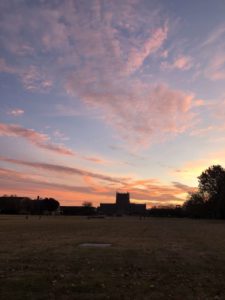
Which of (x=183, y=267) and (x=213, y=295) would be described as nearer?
(x=213, y=295)

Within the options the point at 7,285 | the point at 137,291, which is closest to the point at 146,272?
the point at 137,291

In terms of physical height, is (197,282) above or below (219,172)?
below

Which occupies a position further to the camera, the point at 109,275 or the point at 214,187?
the point at 214,187

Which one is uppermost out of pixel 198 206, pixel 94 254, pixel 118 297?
pixel 198 206

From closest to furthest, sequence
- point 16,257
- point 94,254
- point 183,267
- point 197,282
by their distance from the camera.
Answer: point 197,282, point 183,267, point 16,257, point 94,254

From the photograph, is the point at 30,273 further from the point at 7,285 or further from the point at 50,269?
the point at 7,285

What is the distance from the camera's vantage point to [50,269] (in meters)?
13.6

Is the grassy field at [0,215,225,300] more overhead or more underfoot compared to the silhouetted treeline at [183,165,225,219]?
more underfoot

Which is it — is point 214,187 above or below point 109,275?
above

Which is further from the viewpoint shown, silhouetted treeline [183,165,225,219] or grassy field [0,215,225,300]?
silhouetted treeline [183,165,225,219]

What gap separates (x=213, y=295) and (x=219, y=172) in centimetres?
10965

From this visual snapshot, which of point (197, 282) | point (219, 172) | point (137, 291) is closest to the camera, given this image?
point (137, 291)

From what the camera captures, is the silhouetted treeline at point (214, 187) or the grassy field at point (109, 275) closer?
the grassy field at point (109, 275)

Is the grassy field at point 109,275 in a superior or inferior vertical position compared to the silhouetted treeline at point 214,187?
inferior
